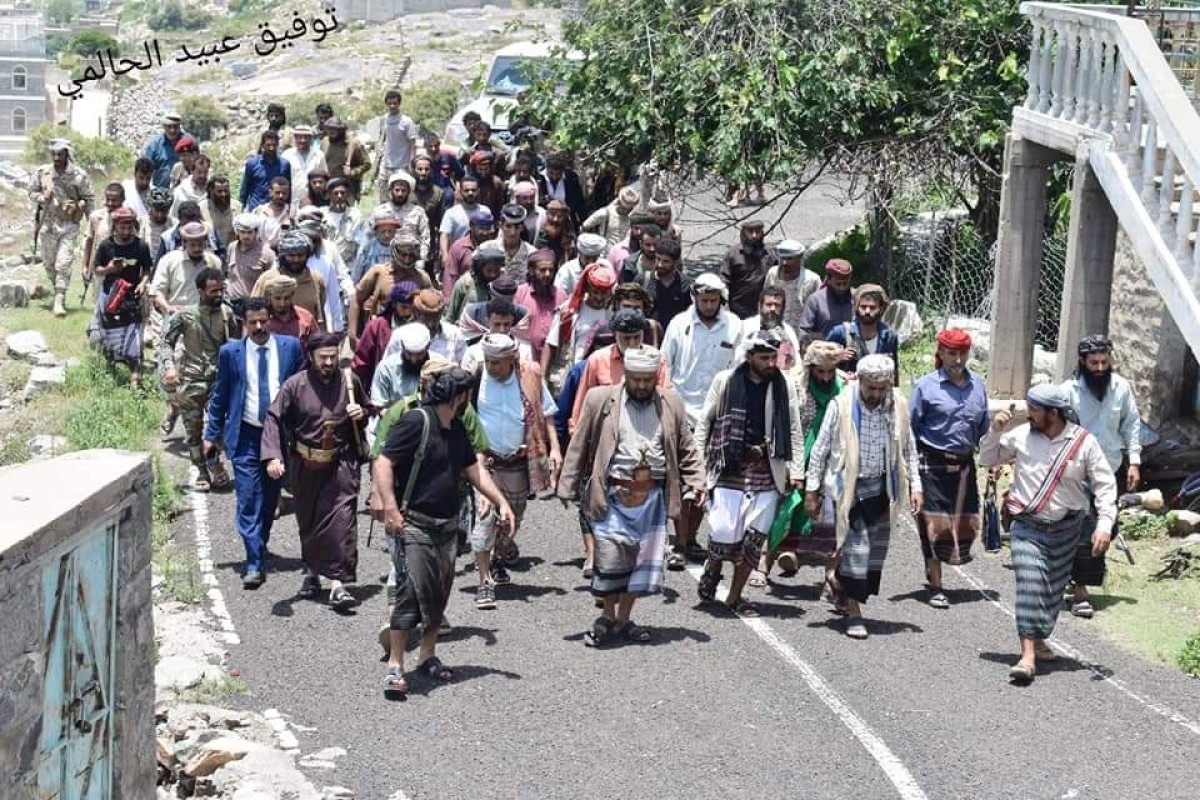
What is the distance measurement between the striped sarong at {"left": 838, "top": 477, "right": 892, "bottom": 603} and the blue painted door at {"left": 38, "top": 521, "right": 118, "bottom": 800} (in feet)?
15.0

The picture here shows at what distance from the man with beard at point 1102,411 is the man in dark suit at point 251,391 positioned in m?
4.59

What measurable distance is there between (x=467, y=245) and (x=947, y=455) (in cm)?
511

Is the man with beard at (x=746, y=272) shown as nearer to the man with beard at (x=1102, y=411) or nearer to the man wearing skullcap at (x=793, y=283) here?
the man wearing skullcap at (x=793, y=283)

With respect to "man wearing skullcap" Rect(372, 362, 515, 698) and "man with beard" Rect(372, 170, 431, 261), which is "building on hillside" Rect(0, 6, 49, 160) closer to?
"man with beard" Rect(372, 170, 431, 261)

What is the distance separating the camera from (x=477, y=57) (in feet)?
206

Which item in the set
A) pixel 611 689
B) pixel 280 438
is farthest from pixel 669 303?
pixel 611 689

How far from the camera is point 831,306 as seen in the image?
40.8ft

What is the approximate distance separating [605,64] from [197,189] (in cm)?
404

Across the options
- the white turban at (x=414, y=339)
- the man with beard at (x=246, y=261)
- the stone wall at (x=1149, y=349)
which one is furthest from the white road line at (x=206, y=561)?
the stone wall at (x=1149, y=349)

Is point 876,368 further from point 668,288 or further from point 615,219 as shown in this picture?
point 615,219

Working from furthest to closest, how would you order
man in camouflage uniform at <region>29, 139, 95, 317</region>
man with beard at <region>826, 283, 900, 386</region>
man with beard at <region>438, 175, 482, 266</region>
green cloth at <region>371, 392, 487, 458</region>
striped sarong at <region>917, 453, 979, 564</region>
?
1. man in camouflage uniform at <region>29, 139, 95, 317</region>
2. man with beard at <region>438, 175, 482, 266</region>
3. man with beard at <region>826, 283, 900, 386</region>
4. striped sarong at <region>917, 453, 979, 564</region>
5. green cloth at <region>371, 392, 487, 458</region>

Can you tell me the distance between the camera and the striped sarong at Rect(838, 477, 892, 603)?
10.4 metres

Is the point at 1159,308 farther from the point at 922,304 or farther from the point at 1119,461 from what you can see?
the point at 922,304

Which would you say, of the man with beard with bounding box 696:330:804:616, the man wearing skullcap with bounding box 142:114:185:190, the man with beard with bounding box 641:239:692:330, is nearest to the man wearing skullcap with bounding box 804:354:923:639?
the man with beard with bounding box 696:330:804:616
